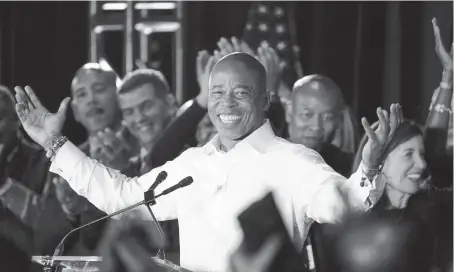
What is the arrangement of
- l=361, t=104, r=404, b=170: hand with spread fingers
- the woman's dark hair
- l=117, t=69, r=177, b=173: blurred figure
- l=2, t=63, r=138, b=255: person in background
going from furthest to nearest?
l=117, t=69, r=177, b=173: blurred figure < l=2, t=63, r=138, b=255: person in background < the woman's dark hair < l=361, t=104, r=404, b=170: hand with spread fingers

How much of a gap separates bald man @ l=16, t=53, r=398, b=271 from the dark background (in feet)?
4.61

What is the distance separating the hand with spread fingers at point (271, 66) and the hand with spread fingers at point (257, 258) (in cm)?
118

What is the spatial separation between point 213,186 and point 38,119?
699 mm

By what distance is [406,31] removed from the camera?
15.0 ft

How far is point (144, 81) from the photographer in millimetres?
4766

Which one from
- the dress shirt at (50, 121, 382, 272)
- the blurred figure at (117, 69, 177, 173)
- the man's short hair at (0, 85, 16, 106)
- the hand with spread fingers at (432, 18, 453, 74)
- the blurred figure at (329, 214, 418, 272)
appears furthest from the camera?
the man's short hair at (0, 85, 16, 106)

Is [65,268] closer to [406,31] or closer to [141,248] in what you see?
[141,248]

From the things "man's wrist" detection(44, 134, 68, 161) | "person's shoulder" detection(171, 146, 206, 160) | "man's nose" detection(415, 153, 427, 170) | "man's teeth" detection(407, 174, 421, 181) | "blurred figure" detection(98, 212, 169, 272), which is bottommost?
"blurred figure" detection(98, 212, 169, 272)

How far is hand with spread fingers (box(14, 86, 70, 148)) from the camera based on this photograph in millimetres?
3129

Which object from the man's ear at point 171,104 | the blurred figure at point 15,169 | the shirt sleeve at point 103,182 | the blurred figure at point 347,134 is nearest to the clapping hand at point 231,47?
the man's ear at point 171,104

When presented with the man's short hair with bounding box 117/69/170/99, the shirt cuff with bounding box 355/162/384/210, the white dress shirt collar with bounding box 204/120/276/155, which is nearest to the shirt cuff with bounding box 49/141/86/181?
the white dress shirt collar with bounding box 204/120/276/155

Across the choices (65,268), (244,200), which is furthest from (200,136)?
(65,268)

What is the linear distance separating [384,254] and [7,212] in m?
2.13

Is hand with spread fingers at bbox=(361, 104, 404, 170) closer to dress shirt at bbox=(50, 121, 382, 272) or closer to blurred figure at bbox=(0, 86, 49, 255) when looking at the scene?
dress shirt at bbox=(50, 121, 382, 272)
